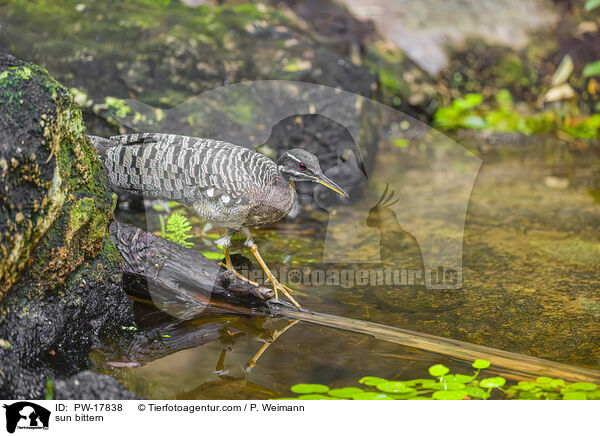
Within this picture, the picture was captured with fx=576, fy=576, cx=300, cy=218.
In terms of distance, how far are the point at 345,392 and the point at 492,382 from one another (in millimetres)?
789

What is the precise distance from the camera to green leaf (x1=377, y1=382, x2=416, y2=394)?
3.01 meters

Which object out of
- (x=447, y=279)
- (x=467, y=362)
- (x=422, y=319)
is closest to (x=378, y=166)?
(x=447, y=279)

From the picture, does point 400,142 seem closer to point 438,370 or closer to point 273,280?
point 273,280

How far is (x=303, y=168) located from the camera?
3.47 metres

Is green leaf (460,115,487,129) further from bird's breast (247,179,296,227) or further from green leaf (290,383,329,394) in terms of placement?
green leaf (290,383,329,394)

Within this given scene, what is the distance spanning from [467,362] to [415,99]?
18.9 ft

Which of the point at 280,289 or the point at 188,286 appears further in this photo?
the point at 280,289

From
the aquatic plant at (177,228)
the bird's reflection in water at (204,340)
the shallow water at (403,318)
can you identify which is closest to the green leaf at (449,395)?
the shallow water at (403,318)

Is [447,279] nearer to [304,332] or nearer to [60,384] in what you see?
[304,332]

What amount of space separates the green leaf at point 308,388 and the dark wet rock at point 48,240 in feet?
3.79

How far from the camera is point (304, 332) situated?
3609mm
